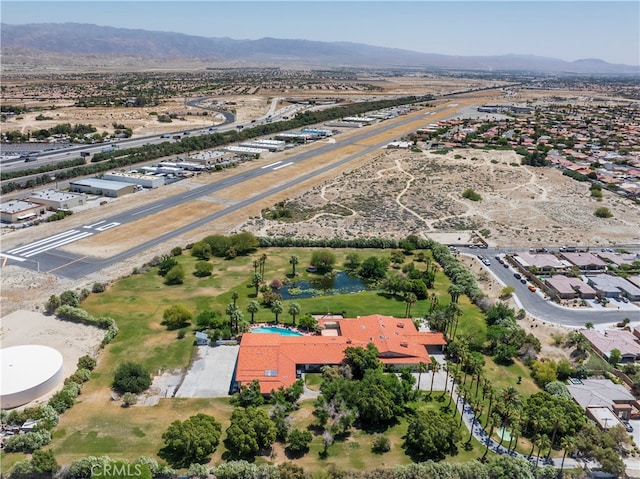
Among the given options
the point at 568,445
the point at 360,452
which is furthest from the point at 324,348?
the point at 568,445

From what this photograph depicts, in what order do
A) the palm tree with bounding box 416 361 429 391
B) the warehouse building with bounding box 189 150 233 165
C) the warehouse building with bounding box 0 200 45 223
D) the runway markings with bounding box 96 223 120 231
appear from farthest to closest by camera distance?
the warehouse building with bounding box 189 150 233 165 < the warehouse building with bounding box 0 200 45 223 < the runway markings with bounding box 96 223 120 231 < the palm tree with bounding box 416 361 429 391

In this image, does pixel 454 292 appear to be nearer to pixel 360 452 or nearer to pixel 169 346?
pixel 360 452

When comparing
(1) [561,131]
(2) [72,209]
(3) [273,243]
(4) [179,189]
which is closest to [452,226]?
(3) [273,243]

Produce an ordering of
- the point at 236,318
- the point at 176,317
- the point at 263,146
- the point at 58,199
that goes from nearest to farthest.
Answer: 1. the point at 236,318
2. the point at 176,317
3. the point at 58,199
4. the point at 263,146

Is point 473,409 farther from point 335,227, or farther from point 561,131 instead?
point 561,131

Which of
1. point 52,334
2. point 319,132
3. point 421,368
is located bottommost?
point 52,334

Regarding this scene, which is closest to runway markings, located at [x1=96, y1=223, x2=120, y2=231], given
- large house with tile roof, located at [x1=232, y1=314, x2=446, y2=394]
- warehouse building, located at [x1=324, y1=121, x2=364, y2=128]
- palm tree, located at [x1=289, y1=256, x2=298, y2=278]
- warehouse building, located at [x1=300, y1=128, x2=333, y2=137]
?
palm tree, located at [x1=289, y1=256, x2=298, y2=278]

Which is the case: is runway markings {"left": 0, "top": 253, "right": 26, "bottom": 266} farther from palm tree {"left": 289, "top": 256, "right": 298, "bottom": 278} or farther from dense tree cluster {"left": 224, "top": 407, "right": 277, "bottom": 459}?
dense tree cluster {"left": 224, "top": 407, "right": 277, "bottom": 459}
